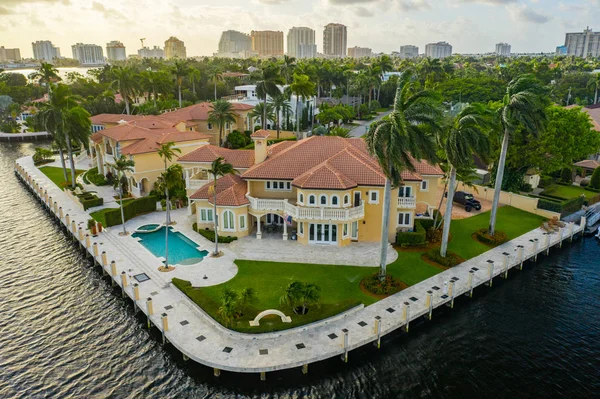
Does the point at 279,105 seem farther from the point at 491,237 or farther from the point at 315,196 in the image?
the point at 491,237

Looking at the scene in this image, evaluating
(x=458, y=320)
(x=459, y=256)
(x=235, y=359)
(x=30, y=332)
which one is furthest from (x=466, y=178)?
(x=30, y=332)

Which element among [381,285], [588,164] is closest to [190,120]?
[381,285]

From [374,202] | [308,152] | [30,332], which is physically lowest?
[30,332]

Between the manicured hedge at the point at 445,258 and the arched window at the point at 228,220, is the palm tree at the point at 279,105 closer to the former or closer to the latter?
the arched window at the point at 228,220

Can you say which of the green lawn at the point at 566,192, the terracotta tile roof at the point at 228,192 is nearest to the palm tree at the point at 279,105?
the terracotta tile roof at the point at 228,192

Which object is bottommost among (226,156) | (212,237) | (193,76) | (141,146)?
(212,237)

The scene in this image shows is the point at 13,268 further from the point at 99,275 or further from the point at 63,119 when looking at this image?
the point at 63,119
